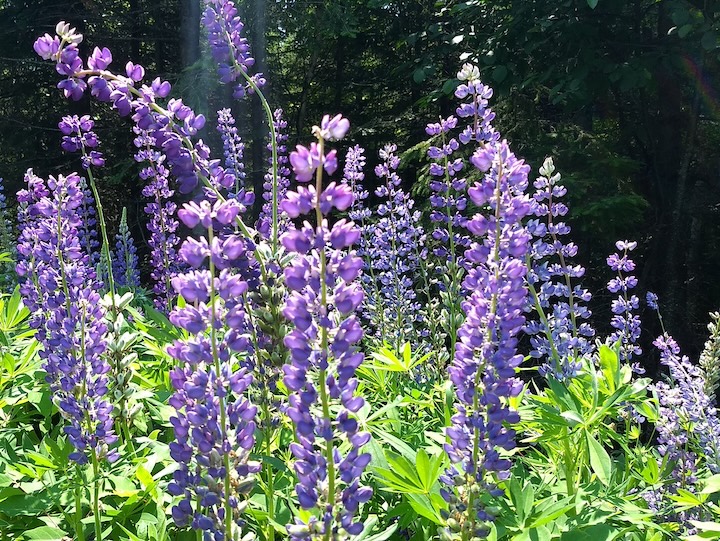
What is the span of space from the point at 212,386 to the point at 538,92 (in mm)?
7149

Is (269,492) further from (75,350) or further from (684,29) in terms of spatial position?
(684,29)

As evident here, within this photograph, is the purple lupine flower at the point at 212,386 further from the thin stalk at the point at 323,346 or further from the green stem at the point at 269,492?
the green stem at the point at 269,492

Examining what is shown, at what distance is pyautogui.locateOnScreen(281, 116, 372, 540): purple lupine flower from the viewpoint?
125 cm

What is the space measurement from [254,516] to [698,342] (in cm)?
729

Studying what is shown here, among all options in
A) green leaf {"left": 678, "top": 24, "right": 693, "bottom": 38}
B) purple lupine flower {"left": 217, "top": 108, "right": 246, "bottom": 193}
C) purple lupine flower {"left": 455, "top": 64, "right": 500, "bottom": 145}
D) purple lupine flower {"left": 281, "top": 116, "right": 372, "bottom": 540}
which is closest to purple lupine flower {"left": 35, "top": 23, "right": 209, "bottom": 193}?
purple lupine flower {"left": 281, "top": 116, "right": 372, "bottom": 540}

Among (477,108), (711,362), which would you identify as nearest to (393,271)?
(477,108)

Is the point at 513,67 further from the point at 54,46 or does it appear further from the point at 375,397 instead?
the point at 54,46

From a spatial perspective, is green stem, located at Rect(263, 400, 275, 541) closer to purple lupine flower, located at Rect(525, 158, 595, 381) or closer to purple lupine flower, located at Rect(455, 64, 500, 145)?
purple lupine flower, located at Rect(525, 158, 595, 381)

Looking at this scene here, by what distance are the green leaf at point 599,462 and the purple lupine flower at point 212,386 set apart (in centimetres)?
105

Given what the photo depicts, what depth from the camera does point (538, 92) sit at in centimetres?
776

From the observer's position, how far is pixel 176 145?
6.47 ft

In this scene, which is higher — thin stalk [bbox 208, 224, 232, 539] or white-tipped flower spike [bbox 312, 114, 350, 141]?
white-tipped flower spike [bbox 312, 114, 350, 141]

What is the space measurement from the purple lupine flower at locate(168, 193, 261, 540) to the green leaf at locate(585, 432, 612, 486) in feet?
3.44

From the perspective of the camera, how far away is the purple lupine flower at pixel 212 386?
1.35m
